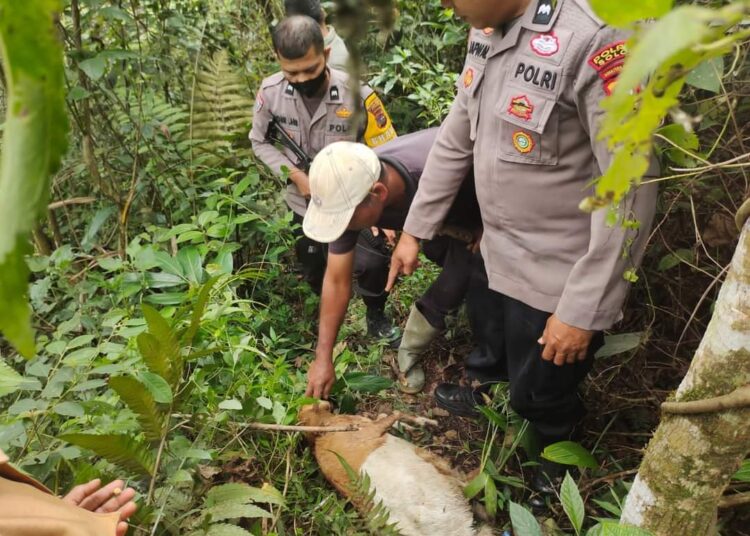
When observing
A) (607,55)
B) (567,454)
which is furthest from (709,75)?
(567,454)

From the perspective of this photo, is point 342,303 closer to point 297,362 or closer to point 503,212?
point 297,362

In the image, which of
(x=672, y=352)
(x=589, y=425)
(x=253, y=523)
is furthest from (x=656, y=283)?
(x=253, y=523)

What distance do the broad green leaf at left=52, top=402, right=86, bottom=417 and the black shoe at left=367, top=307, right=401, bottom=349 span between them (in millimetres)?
1633

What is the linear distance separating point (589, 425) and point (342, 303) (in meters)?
1.06

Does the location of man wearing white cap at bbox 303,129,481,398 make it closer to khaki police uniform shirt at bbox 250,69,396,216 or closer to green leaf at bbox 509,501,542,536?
khaki police uniform shirt at bbox 250,69,396,216

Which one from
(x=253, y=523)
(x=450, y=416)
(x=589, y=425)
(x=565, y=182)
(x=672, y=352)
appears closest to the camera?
(x=565, y=182)

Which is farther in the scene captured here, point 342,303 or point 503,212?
point 342,303

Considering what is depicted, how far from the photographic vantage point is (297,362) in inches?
108

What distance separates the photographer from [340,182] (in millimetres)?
2107

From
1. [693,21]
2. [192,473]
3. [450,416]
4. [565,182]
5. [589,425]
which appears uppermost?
[693,21]

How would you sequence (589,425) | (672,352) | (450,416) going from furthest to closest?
(450,416) < (589,425) < (672,352)

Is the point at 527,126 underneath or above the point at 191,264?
above

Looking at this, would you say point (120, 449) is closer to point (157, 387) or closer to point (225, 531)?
point (157, 387)

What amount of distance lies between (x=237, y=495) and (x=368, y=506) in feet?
1.43
